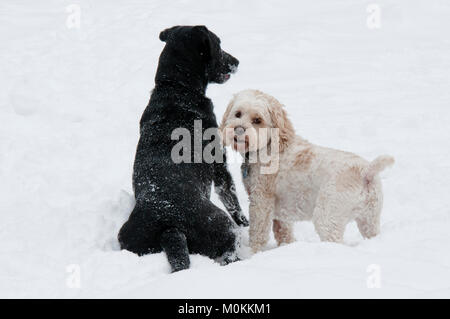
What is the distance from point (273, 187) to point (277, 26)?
7.29m

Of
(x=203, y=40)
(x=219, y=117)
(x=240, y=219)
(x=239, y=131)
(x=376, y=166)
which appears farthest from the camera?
(x=219, y=117)

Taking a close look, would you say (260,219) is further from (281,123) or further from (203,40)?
(203,40)

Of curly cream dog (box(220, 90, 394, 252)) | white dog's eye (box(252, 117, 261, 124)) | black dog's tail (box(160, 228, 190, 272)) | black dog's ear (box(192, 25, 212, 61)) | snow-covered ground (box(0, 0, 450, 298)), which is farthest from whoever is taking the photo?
black dog's ear (box(192, 25, 212, 61))

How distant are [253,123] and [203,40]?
39.2 inches

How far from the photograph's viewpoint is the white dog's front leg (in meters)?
5.06

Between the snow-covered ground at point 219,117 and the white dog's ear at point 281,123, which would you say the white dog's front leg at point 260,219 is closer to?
the snow-covered ground at point 219,117

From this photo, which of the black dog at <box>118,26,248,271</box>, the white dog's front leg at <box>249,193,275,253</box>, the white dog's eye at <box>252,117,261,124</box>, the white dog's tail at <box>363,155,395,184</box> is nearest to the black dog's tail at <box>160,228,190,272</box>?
the black dog at <box>118,26,248,271</box>

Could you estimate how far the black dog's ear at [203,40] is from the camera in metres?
5.38

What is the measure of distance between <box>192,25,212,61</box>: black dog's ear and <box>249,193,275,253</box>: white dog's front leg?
1440 mm

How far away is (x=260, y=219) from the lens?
506 cm

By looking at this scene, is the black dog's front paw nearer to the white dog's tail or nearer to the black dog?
the black dog

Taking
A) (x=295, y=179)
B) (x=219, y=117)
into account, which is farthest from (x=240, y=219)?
(x=219, y=117)

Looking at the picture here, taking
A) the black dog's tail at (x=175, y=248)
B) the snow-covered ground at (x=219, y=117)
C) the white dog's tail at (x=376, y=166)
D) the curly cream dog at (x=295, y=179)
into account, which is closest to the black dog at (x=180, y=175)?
the black dog's tail at (x=175, y=248)

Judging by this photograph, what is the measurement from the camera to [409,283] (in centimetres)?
339
